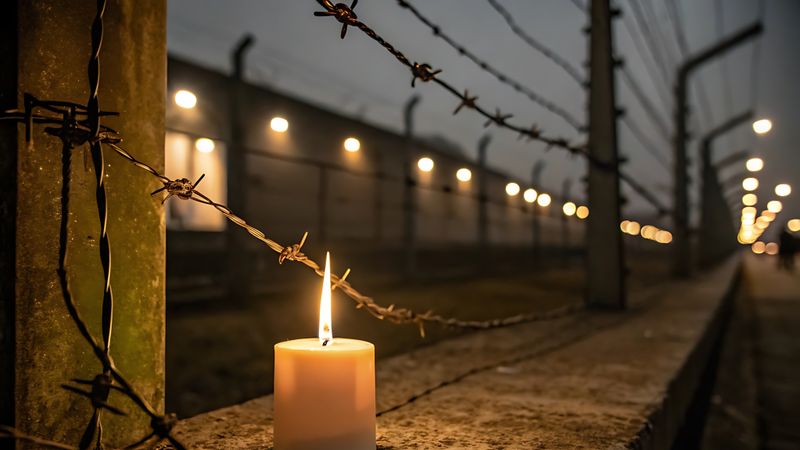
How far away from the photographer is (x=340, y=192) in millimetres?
12867

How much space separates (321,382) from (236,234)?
626cm

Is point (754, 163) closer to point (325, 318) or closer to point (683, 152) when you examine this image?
point (683, 152)

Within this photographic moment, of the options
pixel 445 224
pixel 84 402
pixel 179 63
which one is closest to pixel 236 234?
pixel 179 63

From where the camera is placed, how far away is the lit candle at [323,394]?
1029mm

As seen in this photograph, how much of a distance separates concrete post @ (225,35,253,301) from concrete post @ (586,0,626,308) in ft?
14.1

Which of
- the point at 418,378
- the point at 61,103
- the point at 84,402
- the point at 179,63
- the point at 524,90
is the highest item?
the point at 179,63

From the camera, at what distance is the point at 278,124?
406 inches

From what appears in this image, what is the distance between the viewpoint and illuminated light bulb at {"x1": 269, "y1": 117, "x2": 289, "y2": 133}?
10.2 m

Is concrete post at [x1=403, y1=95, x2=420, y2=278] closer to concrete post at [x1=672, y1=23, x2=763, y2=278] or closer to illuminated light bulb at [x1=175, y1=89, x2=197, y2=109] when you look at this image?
illuminated light bulb at [x1=175, y1=89, x2=197, y2=109]

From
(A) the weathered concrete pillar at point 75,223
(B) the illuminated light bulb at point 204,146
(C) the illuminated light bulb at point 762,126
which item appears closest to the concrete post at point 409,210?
(B) the illuminated light bulb at point 204,146

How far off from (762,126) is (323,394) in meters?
19.9

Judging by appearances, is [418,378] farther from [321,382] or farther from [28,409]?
[28,409]

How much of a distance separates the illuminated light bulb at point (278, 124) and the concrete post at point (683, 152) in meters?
7.18

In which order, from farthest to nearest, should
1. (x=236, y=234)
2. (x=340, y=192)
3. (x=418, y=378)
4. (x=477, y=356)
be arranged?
1. (x=340, y=192)
2. (x=236, y=234)
3. (x=477, y=356)
4. (x=418, y=378)
